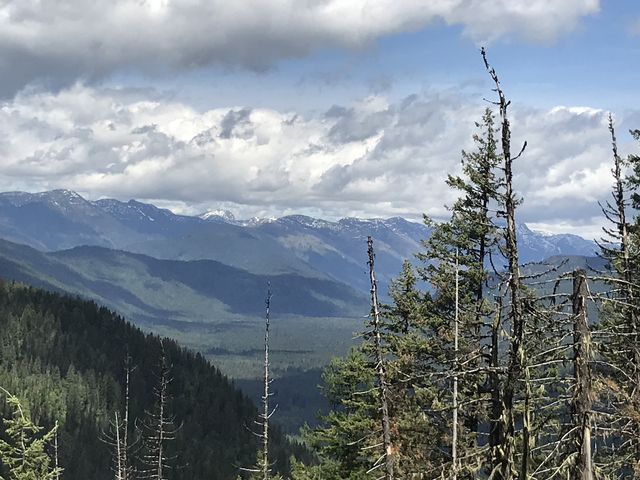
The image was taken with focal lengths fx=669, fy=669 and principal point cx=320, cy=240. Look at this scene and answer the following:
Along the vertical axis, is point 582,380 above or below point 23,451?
above

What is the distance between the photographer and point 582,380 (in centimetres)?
1170

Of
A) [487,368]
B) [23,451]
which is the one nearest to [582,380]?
[487,368]

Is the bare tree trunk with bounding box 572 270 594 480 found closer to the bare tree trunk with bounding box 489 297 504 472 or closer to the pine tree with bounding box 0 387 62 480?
the bare tree trunk with bounding box 489 297 504 472

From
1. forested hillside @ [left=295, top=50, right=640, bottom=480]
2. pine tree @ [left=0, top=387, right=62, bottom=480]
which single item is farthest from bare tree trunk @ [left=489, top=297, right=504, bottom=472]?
pine tree @ [left=0, top=387, right=62, bottom=480]

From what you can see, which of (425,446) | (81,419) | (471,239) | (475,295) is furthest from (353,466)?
(81,419)

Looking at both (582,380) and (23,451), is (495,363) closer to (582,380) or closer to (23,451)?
(582,380)

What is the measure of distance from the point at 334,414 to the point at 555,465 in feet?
68.3

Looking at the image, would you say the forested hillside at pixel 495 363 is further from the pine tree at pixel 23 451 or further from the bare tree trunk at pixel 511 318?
the pine tree at pixel 23 451

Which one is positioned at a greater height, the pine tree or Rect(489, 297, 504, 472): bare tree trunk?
Rect(489, 297, 504, 472): bare tree trunk

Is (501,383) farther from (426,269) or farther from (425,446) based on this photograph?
(426,269)

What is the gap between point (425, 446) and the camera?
2695cm

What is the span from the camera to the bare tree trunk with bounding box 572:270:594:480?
1161 cm

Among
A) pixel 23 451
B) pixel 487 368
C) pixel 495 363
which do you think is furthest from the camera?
pixel 23 451

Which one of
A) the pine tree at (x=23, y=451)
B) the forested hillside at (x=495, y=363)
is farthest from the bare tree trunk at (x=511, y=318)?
the pine tree at (x=23, y=451)
